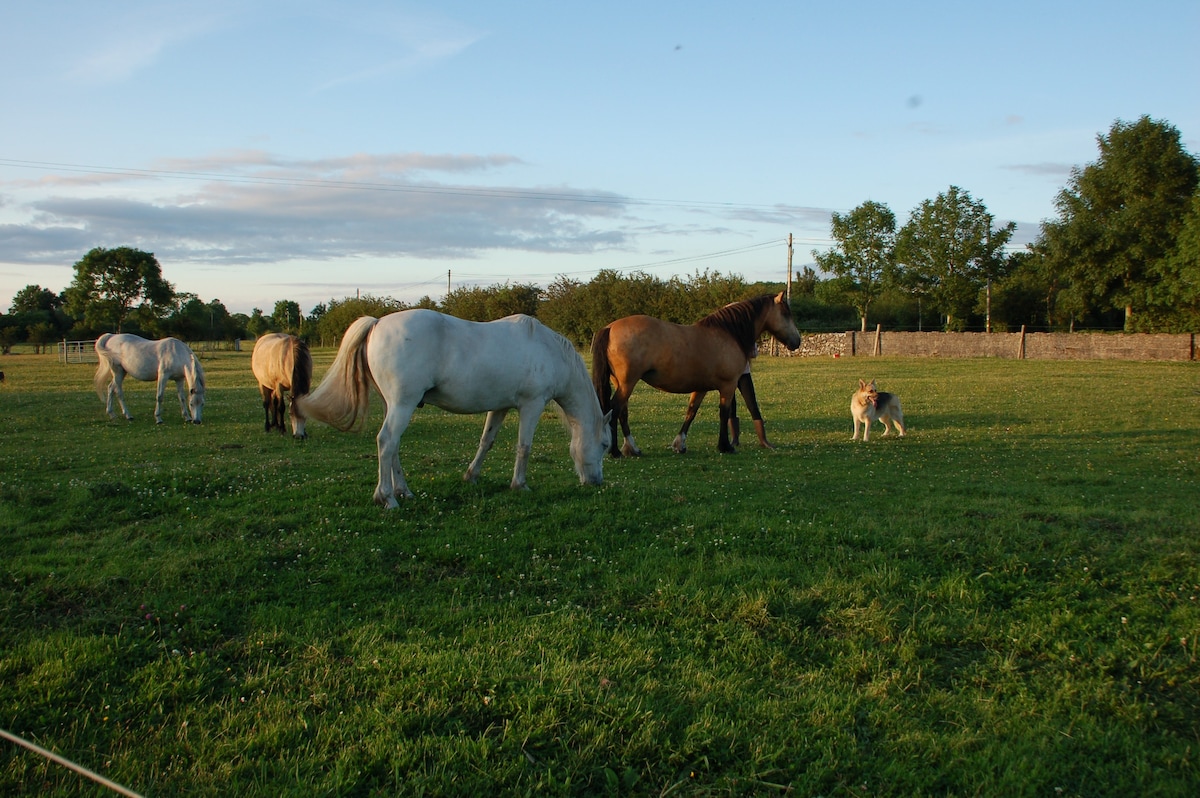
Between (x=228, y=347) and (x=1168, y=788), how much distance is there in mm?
83708

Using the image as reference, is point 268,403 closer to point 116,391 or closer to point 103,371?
point 116,391

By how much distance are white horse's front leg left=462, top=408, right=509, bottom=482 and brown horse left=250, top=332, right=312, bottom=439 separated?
6372 mm

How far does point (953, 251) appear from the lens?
5344cm

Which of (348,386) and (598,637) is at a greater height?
(348,386)

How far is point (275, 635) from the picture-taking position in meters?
4.33

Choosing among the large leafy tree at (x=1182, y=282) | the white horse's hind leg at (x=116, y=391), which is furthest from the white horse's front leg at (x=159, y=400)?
the large leafy tree at (x=1182, y=282)

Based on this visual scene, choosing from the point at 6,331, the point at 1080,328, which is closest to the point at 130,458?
the point at 1080,328

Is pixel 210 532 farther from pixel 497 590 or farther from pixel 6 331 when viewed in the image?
pixel 6 331

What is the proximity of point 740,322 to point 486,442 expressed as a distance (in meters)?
5.82

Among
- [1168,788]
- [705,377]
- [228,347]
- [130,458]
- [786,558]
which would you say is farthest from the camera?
[228,347]

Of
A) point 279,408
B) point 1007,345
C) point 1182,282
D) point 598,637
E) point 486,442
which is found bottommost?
point 598,637

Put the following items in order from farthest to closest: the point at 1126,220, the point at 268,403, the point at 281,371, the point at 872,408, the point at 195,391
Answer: the point at 1126,220 → the point at 195,391 → the point at 268,403 → the point at 281,371 → the point at 872,408

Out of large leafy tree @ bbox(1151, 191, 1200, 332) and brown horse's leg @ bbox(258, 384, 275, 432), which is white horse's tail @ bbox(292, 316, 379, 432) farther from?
large leafy tree @ bbox(1151, 191, 1200, 332)

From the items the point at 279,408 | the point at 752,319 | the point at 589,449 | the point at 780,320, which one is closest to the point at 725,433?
the point at 752,319
